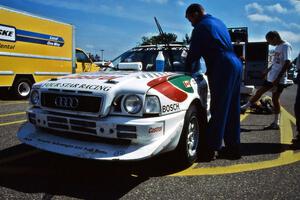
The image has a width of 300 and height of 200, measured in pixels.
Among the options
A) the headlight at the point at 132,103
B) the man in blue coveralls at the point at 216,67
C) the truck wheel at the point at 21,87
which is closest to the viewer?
the headlight at the point at 132,103

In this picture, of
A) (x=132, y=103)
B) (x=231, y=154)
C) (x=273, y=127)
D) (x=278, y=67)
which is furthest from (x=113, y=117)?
(x=273, y=127)

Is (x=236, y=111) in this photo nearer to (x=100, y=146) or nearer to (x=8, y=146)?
(x=100, y=146)

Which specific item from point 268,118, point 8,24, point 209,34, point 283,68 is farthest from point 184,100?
point 8,24

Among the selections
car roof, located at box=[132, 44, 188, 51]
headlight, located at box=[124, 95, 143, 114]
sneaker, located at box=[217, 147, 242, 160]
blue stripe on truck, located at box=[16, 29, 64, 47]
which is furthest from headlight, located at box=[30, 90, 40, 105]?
blue stripe on truck, located at box=[16, 29, 64, 47]

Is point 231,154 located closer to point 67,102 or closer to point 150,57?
point 150,57

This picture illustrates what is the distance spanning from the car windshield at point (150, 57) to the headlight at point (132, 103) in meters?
1.55

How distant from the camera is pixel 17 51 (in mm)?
11055

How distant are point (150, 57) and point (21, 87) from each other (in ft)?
26.1

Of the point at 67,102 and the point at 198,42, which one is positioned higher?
the point at 198,42

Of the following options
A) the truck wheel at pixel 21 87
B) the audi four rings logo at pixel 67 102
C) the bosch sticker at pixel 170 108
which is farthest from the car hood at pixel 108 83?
the truck wheel at pixel 21 87

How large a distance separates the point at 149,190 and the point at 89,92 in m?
1.09

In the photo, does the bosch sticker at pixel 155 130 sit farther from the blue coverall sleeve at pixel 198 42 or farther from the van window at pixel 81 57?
the van window at pixel 81 57

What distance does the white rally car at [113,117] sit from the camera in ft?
10.2

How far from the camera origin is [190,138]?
385 centimetres
